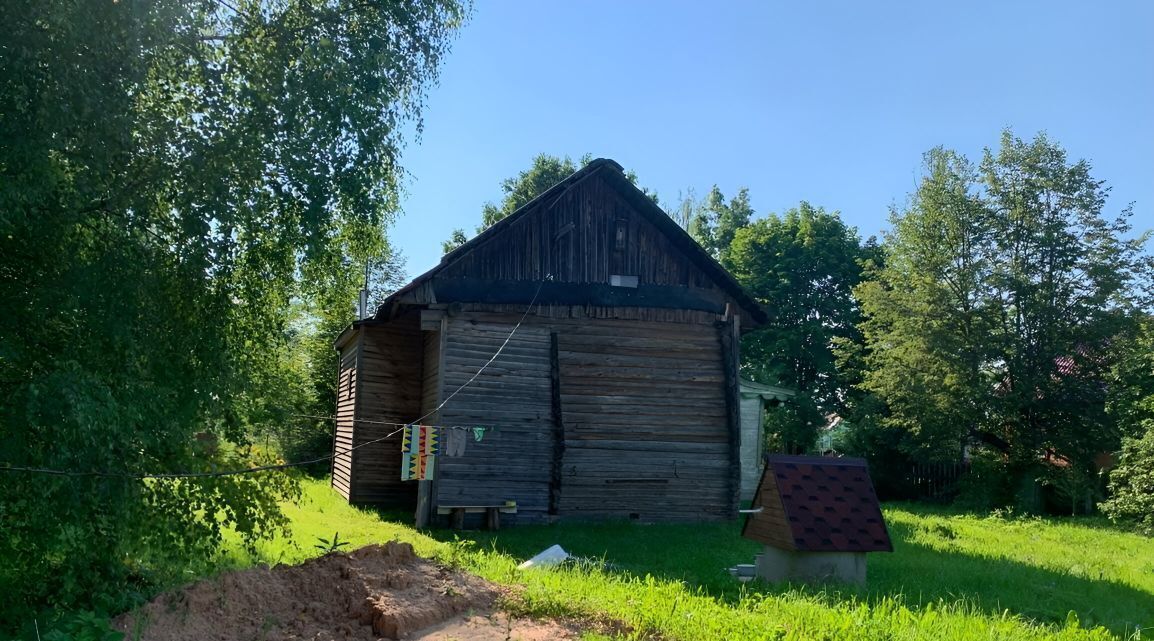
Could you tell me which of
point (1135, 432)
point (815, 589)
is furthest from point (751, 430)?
point (815, 589)

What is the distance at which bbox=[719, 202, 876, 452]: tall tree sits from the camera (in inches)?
1369

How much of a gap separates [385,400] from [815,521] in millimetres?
10867

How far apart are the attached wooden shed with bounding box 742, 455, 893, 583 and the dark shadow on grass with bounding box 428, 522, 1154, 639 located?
16.6 inches

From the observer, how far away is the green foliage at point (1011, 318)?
24.7 metres

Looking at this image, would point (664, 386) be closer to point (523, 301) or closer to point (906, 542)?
point (523, 301)

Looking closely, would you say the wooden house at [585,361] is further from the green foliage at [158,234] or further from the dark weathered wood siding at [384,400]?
the green foliage at [158,234]

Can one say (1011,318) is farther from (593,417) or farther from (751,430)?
(593,417)

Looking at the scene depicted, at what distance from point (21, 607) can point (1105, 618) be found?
429 inches

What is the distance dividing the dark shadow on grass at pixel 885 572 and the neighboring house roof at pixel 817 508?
54cm

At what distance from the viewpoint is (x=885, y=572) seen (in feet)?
37.2

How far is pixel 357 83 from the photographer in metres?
8.06

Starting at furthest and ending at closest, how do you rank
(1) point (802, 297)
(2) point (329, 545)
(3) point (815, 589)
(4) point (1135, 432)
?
(1) point (802, 297) < (4) point (1135, 432) < (2) point (329, 545) < (3) point (815, 589)

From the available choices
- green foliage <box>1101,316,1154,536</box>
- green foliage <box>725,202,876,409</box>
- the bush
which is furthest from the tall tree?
the bush

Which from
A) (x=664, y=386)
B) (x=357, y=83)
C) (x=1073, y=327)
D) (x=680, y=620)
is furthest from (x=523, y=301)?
(x=1073, y=327)
